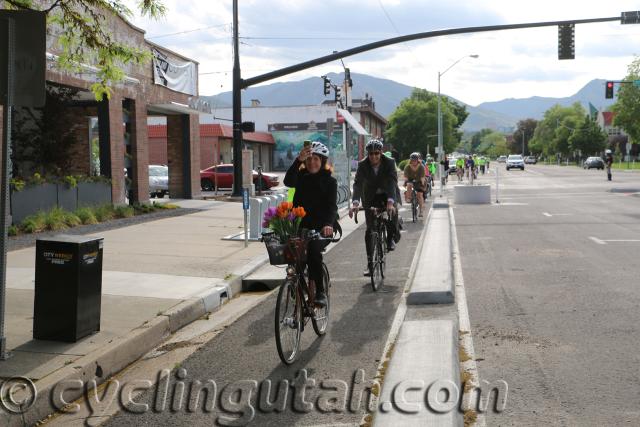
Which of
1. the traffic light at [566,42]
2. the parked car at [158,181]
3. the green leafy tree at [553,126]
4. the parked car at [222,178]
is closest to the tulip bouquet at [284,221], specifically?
the traffic light at [566,42]

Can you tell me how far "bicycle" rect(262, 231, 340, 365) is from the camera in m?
6.11

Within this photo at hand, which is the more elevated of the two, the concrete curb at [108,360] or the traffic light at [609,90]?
the traffic light at [609,90]

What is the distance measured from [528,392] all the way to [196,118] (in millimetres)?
25129

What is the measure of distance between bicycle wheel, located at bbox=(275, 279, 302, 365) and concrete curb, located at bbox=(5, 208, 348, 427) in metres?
1.53

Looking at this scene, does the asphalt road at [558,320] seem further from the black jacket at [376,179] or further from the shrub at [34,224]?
the shrub at [34,224]

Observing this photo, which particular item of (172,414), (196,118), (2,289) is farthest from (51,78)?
(172,414)

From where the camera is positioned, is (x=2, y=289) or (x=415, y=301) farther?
(x=415, y=301)

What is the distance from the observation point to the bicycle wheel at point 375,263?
31.7 feet

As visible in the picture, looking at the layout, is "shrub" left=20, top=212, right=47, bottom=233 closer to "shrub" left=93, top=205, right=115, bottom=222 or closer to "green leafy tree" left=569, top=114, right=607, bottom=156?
"shrub" left=93, top=205, right=115, bottom=222

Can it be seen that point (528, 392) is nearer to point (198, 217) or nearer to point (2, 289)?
point (2, 289)

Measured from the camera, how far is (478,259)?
39.9 feet

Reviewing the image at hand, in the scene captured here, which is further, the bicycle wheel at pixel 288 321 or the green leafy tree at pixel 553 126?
the green leafy tree at pixel 553 126

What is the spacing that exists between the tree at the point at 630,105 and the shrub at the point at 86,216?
5533cm

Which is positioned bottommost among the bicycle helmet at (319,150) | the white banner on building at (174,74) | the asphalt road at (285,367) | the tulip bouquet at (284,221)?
the asphalt road at (285,367)
